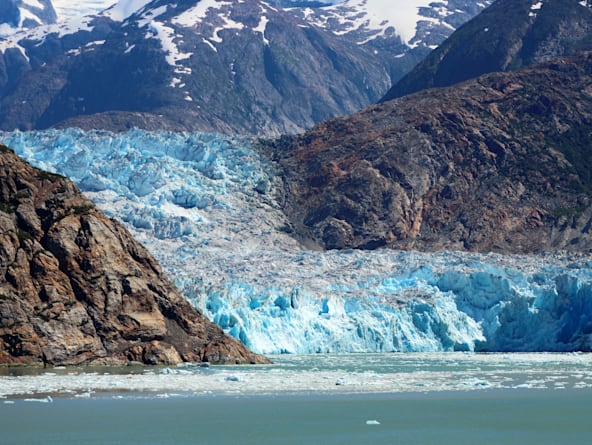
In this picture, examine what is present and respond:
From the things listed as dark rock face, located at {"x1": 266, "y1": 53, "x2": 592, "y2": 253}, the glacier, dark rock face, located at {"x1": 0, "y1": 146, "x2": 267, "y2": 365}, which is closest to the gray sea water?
dark rock face, located at {"x1": 0, "y1": 146, "x2": 267, "y2": 365}

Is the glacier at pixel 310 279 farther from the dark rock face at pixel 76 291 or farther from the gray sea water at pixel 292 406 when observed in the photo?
the gray sea water at pixel 292 406

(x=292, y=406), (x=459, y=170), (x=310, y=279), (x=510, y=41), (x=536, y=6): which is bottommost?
(x=292, y=406)

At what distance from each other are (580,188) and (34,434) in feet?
321

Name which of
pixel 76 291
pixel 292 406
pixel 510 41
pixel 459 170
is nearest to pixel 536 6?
pixel 510 41

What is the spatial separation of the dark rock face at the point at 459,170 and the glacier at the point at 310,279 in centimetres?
1475

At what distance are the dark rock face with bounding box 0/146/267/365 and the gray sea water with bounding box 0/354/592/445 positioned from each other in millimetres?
2155

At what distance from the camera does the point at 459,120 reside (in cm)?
13138

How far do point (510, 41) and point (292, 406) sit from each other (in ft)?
475

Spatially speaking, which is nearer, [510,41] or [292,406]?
[292,406]

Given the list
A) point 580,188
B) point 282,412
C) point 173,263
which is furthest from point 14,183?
point 580,188

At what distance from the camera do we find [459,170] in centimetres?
12725

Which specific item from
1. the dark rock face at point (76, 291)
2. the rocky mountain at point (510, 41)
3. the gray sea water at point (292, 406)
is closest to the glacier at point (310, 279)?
the dark rock face at point (76, 291)

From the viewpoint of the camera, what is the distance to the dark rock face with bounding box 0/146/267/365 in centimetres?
4925

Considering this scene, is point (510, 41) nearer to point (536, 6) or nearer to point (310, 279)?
point (536, 6)
